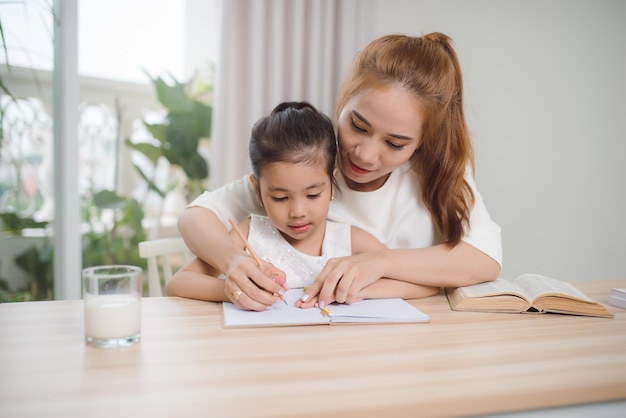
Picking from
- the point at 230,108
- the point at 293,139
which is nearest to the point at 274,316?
the point at 293,139

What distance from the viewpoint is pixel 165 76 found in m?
2.72

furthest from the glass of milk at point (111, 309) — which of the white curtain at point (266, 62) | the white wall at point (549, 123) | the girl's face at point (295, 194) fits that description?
the white wall at point (549, 123)

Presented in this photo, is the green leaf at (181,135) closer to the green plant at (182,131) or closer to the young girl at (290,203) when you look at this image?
the green plant at (182,131)

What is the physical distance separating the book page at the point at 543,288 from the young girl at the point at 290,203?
234mm

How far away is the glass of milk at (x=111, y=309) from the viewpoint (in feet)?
2.77

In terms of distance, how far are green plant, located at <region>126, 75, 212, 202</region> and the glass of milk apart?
1964 mm

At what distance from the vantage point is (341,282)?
3.74ft

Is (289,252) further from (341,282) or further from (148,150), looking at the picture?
(148,150)

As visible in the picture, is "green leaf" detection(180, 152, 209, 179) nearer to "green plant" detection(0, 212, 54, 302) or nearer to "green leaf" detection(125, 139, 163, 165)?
"green leaf" detection(125, 139, 163, 165)

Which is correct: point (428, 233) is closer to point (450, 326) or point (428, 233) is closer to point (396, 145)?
point (396, 145)

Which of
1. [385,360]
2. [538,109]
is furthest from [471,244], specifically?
[538,109]

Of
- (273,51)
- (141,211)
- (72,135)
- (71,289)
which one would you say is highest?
(273,51)

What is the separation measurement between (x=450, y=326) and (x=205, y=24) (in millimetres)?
2259

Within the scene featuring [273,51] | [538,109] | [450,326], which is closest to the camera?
[450,326]
